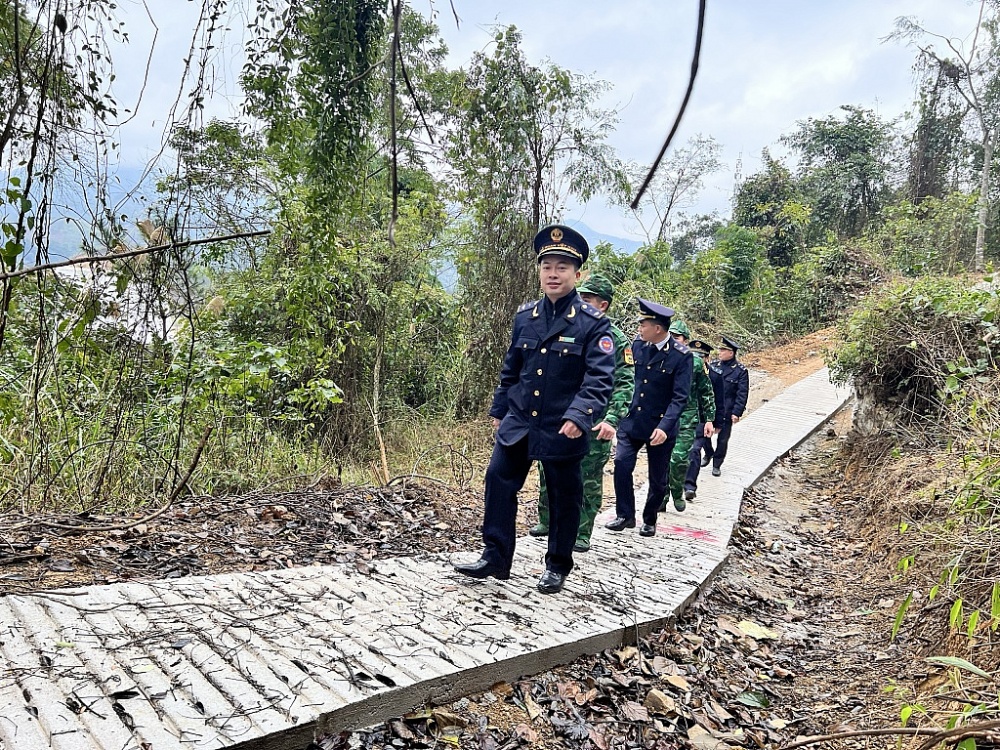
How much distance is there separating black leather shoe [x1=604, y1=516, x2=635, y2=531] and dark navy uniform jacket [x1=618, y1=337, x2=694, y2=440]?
0.67m

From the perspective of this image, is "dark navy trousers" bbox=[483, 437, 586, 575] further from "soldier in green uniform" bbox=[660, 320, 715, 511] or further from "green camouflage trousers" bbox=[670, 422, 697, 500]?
"green camouflage trousers" bbox=[670, 422, 697, 500]

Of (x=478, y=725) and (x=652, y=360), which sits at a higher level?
(x=652, y=360)

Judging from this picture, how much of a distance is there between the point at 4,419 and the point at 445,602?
9.47 feet

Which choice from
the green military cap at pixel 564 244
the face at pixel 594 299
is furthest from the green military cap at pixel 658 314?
the green military cap at pixel 564 244

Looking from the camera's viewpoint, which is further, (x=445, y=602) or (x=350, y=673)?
(x=445, y=602)

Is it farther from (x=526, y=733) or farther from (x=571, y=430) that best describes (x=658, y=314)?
(x=526, y=733)

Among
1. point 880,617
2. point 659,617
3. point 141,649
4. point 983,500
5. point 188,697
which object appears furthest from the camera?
point 880,617

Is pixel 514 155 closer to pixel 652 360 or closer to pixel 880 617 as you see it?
pixel 652 360

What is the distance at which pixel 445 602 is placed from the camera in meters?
3.44

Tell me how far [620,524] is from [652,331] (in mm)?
1593

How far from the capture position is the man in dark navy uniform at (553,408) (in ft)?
12.0

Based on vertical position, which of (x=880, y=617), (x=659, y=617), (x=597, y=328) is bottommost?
(x=880, y=617)

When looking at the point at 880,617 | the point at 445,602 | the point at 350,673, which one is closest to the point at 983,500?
the point at 880,617

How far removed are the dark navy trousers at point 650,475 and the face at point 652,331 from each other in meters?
0.84
